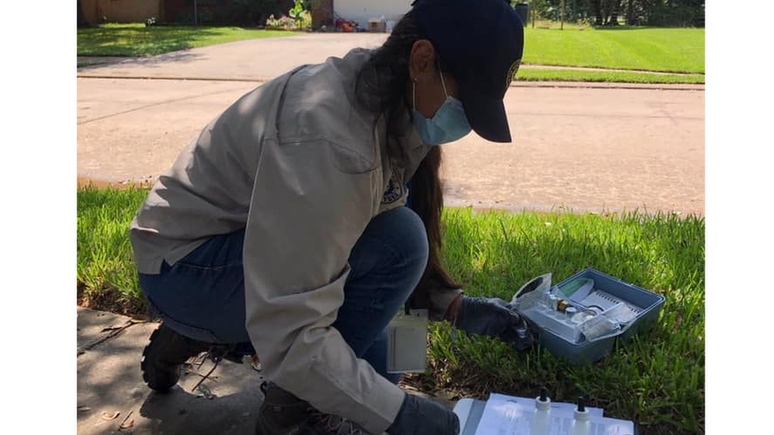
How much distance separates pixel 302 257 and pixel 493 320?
101 centimetres

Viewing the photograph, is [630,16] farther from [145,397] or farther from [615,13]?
[145,397]

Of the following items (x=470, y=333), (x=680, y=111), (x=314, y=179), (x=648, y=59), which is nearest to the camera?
(x=314, y=179)

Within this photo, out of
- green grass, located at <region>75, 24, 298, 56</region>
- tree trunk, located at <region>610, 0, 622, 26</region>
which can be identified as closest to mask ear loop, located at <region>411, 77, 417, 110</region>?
green grass, located at <region>75, 24, 298, 56</region>

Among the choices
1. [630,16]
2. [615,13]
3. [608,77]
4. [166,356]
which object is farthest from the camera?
[615,13]

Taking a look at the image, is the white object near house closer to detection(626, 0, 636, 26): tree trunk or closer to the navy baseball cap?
detection(626, 0, 636, 26): tree trunk

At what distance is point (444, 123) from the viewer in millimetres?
1660

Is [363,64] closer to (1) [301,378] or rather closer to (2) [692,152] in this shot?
(1) [301,378]

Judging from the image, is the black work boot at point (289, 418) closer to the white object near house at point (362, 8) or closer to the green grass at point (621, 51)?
the green grass at point (621, 51)

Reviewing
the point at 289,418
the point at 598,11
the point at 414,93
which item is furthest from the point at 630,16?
the point at 289,418

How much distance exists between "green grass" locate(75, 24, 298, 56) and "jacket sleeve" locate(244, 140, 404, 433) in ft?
45.2

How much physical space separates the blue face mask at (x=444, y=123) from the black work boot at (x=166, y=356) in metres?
0.87
